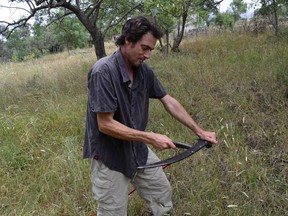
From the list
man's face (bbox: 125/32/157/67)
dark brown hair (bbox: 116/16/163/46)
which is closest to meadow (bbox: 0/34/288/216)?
man's face (bbox: 125/32/157/67)

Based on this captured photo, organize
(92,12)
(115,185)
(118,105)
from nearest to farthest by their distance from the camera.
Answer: (118,105), (115,185), (92,12)

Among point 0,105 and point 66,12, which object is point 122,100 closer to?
point 0,105

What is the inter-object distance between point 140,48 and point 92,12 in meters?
6.14

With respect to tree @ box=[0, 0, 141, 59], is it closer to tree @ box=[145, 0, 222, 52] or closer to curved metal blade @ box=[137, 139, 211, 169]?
tree @ box=[145, 0, 222, 52]

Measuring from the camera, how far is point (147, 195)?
2.64 m

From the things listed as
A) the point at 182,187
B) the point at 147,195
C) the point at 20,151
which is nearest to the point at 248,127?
the point at 182,187

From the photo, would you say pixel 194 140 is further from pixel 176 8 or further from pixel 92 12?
pixel 92 12

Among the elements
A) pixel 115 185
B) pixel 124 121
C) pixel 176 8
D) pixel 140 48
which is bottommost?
pixel 115 185

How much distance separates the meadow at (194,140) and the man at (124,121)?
0.60 meters

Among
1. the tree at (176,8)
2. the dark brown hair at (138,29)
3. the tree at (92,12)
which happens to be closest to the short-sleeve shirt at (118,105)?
the dark brown hair at (138,29)

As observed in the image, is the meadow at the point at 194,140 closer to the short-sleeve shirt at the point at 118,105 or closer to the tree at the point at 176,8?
the short-sleeve shirt at the point at 118,105

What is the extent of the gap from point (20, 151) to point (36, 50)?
3512cm

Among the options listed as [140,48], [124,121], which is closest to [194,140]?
[124,121]

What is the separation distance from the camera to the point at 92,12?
770 cm
